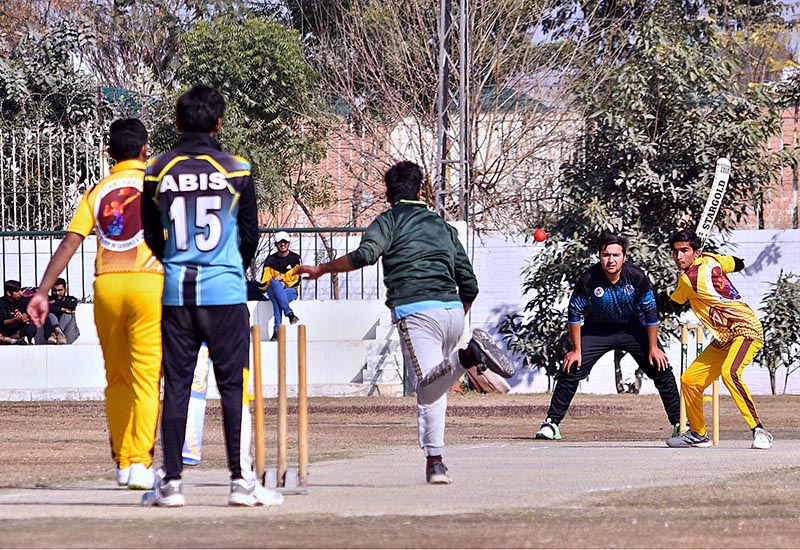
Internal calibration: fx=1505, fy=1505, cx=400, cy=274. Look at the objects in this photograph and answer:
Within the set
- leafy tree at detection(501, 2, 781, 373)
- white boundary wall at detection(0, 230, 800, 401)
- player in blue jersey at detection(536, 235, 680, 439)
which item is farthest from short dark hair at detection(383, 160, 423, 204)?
leafy tree at detection(501, 2, 781, 373)

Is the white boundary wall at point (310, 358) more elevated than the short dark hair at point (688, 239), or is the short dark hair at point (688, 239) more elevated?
the short dark hair at point (688, 239)

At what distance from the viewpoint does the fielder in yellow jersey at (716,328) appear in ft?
38.2

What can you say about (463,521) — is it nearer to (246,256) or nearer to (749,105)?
(246,256)

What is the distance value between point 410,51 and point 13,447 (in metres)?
21.4

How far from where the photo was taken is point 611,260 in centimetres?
1220

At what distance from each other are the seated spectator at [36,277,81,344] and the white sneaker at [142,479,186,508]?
13964mm

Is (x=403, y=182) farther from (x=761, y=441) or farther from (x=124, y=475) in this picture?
(x=761, y=441)

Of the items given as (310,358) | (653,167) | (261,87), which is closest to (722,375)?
(310,358)

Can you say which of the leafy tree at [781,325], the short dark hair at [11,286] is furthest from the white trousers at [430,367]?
the leafy tree at [781,325]

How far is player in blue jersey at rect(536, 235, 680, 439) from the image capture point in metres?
12.3

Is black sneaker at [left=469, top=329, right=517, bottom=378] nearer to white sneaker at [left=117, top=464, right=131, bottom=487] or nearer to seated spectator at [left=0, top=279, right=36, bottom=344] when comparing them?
white sneaker at [left=117, top=464, right=131, bottom=487]

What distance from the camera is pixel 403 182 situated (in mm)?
8695

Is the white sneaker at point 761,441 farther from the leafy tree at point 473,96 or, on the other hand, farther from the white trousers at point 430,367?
the leafy tree at point 473,96

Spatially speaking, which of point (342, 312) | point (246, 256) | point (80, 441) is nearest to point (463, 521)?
point (246, 256)
